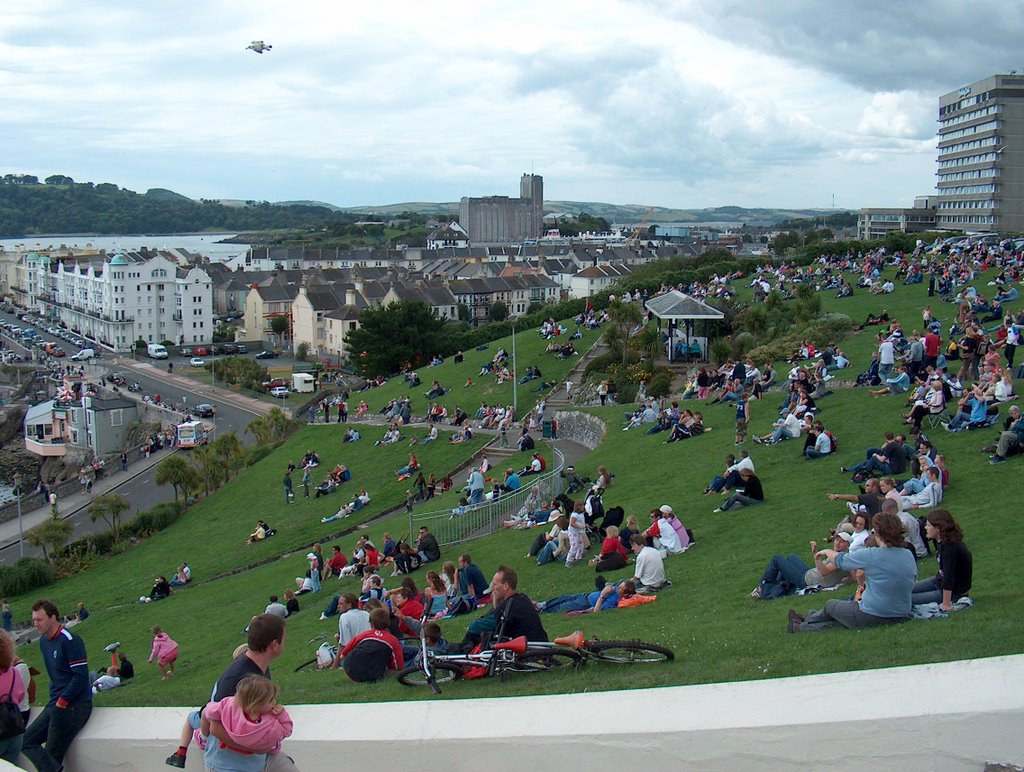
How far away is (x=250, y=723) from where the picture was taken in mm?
5547

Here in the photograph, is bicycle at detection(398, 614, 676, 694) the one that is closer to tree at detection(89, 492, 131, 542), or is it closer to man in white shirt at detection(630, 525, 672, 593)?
man in white shirt at detection(630, 525, 672, 593)

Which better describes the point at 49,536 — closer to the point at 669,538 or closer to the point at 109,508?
the point at 109,508

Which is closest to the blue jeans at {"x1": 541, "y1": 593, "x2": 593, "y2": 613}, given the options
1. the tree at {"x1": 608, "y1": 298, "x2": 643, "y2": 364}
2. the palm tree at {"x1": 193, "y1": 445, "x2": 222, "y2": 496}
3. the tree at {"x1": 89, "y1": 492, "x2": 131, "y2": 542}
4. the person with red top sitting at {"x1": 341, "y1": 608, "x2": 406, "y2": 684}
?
the person with red top sitting at {"x1": 341, "y1": 608, "x2": 406, "y2": 684}

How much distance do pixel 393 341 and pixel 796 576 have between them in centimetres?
5217

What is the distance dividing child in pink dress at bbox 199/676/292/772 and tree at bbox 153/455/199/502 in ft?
Answer: 111

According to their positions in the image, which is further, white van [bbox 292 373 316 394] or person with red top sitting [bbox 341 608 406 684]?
white van [bbox 292 373 316 394]

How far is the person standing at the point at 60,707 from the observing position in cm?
685

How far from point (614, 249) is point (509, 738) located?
139490mm

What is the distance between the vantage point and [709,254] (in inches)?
3078

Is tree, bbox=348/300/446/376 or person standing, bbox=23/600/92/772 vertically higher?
person standing, bbox=23/600/92/772

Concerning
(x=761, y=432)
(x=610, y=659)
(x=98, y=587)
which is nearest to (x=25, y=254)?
(x=98, y=587)

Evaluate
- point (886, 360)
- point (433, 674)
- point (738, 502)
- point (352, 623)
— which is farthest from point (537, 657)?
point (886, 360)

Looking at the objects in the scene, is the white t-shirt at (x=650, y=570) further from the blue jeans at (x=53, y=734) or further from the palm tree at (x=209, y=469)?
the palm tree at (x=209, y=469)

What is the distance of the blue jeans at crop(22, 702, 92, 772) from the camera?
6.81m
